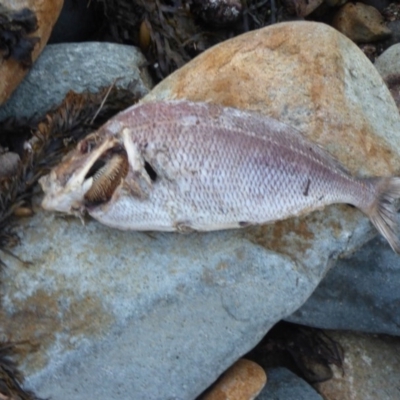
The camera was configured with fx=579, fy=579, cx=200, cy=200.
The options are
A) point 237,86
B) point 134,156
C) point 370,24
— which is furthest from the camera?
point 370,24

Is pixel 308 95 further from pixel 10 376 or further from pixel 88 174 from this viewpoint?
pixel 10 376

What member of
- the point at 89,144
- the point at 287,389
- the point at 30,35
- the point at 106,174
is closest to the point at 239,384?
the point at 287,389

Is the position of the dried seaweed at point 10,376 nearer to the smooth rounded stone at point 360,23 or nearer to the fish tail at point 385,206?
the fish tail at point 385,206

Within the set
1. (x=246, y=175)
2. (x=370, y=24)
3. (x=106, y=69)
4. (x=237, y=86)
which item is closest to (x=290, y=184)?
(x=246, y=175)

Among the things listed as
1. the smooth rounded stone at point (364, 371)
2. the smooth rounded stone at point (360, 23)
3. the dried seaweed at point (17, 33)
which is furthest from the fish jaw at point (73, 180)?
the smooth rounded stone at point (360, 23)

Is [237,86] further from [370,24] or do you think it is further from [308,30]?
[370,24]

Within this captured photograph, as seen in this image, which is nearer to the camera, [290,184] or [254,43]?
[290,184]
